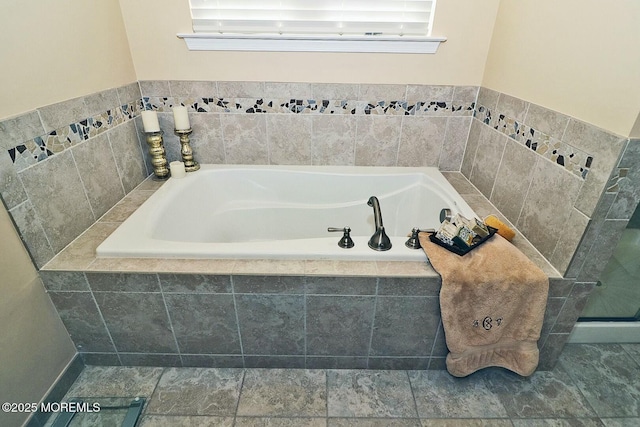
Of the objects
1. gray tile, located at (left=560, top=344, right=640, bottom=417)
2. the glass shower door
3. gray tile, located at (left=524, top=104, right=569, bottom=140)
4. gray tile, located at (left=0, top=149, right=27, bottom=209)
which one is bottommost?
gray tile, located at (left=560, top=344, right=640, bottom=417)

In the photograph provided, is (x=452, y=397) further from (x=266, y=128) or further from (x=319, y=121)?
(x=266, y=128)

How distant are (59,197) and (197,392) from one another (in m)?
0.93

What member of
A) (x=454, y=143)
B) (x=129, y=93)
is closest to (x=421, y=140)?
(x=454, y=143)

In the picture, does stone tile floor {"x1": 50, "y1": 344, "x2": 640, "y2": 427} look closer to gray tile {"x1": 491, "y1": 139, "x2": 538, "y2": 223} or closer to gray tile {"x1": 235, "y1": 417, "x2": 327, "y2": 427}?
gray tile {"x1": 235, "y1": 417, "x2": 327, "y2": 427}

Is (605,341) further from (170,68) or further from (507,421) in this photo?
(170,68)

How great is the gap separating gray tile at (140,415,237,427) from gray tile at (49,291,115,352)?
33 centimetres

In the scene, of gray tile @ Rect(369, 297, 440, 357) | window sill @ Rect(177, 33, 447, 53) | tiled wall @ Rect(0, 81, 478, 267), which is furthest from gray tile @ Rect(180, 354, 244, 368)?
window sill @ Rect(177, 33, 447, 53)

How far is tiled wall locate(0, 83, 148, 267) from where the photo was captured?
1.06m

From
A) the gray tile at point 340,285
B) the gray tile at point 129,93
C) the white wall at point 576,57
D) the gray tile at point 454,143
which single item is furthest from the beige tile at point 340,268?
the gray tile at point 129,93

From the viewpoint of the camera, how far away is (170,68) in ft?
5.63

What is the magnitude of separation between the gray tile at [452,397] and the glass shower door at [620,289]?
66 cm

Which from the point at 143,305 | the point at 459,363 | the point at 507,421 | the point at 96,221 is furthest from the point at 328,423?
the point at 96,221

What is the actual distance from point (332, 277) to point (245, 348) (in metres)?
0.50

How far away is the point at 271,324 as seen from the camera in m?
1.25
